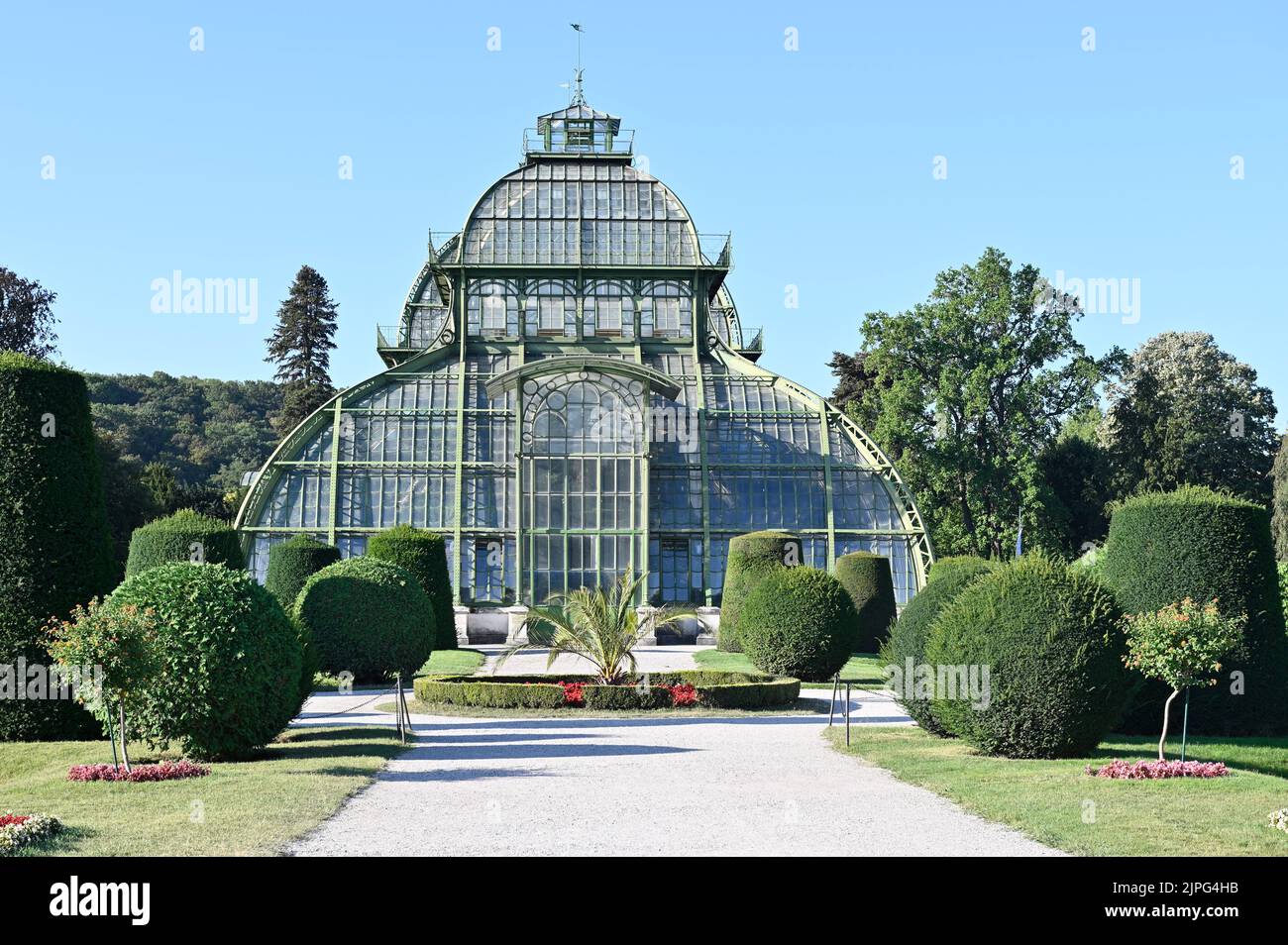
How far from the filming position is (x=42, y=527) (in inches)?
814

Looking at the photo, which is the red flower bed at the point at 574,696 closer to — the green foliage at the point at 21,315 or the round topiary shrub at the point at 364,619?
the round topiary shrub at the point at 364,619

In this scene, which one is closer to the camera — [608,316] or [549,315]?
[549,315]

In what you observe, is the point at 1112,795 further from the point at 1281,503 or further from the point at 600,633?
the point at 1281,503

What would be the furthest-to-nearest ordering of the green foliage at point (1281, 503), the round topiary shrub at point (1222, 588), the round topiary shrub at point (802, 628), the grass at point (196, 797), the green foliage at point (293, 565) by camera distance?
the green foliage at point (1281, 503) → the green foliage at point (293, 565) → the round topiary shrub at point (802, 628) → the round topiary shrub at point (1222, 588) → the grass at point (196, 797)

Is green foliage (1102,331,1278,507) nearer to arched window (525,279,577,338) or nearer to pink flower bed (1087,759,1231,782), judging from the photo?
arched window (525,279,577,338)

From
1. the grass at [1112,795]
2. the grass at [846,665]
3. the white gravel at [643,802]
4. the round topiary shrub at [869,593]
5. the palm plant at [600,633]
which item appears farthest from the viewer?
the round topiary shrub at [869,593]

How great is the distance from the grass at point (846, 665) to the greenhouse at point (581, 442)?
8974mm

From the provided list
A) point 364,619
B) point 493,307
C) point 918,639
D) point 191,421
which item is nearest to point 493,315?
point 493,307

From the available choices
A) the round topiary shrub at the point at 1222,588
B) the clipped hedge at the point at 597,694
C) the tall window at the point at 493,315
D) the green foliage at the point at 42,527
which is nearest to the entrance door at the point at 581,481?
the tall window at the point at 493,315

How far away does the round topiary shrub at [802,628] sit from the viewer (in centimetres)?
3192

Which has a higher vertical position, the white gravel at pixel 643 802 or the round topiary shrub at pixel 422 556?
the round topiary shrub at pixel 422 556

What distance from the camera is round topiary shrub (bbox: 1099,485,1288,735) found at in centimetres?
2247

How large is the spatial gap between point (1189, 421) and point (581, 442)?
30.0 m

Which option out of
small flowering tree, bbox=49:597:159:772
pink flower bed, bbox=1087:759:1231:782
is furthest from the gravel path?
small flowering tree, bbox=49:597:159:772
